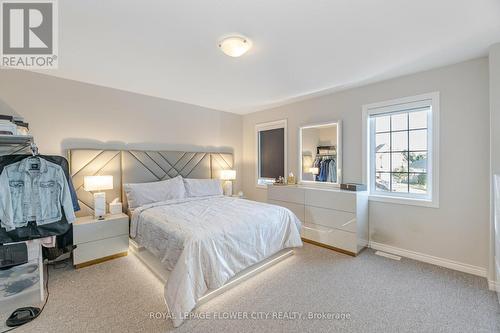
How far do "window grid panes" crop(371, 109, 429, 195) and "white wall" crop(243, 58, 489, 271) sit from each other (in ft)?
0.78

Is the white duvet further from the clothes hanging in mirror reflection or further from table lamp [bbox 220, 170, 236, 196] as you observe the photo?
table lamp [bbox 220, 170, 236, 196]

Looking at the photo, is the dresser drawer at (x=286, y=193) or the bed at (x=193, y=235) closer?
the bed at (x=193, y=235)

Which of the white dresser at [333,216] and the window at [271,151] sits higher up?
the window at [271,151]

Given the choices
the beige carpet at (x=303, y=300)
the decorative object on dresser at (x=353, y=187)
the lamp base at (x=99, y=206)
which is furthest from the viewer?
the decorative object on dresser at (x=353, y=187)

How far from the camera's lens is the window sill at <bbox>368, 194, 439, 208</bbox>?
2.77 meters

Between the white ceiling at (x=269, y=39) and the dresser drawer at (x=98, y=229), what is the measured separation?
2018 millimetres

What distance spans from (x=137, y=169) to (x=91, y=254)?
1.41m

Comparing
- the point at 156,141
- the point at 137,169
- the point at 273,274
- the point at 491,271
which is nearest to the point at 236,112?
the point at 156,141

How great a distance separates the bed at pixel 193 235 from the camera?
1.91m

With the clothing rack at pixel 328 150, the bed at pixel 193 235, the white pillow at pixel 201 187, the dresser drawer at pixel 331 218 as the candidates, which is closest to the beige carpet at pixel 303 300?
the bed at pixel 193 235

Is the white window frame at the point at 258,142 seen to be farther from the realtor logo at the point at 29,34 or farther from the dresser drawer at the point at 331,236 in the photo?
the realtor logo at the point at 29,34

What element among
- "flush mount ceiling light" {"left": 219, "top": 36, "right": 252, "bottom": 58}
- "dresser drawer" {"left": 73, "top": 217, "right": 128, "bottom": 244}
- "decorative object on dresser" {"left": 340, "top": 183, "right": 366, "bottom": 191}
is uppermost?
"flush mount ceiling light" {"left": 219, "top": 36, "right": 252, "bottom": 58}

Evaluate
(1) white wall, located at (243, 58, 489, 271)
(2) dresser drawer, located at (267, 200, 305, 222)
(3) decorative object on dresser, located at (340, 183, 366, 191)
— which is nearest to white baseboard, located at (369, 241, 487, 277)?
(1) white wall, located at (243, 58, 489, 271)

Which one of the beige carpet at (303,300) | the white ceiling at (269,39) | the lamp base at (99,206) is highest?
the white ceiling at (269,39)
